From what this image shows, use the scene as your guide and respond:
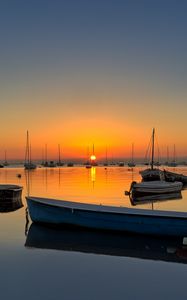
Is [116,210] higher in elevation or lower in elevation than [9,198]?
higher

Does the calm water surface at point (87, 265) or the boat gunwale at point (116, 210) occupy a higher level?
the boat gunwale at point (116, 210)

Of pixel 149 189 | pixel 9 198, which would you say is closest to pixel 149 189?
pixel 149 189

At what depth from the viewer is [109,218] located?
63.1 ft

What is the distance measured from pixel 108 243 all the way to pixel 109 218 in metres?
1.83

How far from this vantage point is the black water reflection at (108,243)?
15.7 metres

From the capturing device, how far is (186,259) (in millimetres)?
14680

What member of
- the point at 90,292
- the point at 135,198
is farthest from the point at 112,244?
the point at 135,198

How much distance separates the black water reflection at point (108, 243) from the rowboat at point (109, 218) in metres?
0.39

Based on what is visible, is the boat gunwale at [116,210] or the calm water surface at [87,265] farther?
the boat gunwale at [116,210]

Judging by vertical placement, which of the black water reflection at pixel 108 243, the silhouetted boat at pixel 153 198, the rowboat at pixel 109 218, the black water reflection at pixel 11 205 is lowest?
the silhouetted boat at pixel 153 198

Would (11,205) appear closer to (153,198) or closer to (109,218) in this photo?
(109,218)

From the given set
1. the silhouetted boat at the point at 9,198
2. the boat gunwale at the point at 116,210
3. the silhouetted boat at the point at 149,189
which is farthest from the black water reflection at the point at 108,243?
the silhouetted boat at the point at 149,189

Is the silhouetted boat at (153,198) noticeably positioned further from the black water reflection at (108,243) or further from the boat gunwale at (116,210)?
the black water reflection at (108,243)

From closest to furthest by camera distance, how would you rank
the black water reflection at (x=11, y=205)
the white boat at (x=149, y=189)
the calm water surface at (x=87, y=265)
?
the calm water surface at (x=87, y=265) < the black water reflection at (x=11, y=205) < the white boat at (x=149, y=189)
